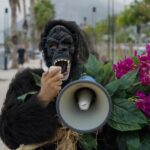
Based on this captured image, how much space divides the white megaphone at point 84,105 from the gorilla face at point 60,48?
12 centimetres

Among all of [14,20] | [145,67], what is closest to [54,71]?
[145,67]

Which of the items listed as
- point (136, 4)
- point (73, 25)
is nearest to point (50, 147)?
point (73, 25)

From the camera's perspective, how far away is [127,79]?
206 centimetres

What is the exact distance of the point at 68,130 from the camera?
2109mm

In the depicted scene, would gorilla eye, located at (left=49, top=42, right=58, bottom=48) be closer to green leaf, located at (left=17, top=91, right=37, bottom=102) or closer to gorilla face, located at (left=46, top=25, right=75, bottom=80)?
gorilla face, located at (left=46, top=25, right=75, bottom=80)

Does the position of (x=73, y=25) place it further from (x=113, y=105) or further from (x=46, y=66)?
(x=113, y=105)

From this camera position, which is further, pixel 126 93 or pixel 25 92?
pixel 25 92

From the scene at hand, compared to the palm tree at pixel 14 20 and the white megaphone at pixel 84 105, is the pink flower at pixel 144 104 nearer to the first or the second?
the white megaphone at pixel 84 105

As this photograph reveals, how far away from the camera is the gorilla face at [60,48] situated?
84.4 inches

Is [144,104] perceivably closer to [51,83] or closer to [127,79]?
[127,79]

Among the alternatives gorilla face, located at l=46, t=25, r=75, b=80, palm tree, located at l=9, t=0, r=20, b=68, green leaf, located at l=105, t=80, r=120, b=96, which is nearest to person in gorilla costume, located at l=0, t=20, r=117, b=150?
gorilla face, located at l=46, t=25, r=75, b=80

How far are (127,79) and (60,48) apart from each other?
1.16 feet

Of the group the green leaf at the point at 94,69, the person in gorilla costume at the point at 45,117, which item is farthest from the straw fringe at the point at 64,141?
the green leaf at the point at 94,69

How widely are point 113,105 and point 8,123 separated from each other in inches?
16.9
